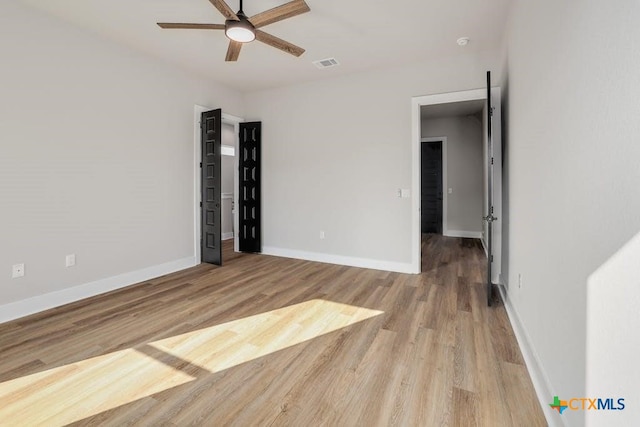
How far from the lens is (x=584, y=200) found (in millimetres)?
1087

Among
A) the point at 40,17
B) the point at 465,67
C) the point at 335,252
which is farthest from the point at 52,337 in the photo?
the point at 465,67

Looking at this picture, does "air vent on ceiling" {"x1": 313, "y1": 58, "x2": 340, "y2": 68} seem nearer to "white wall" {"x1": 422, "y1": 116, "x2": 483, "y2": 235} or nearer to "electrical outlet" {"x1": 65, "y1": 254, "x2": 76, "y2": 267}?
"electrical outlet" {"x1": 65, "y1": 254, "x2": 76, "y2": 267}

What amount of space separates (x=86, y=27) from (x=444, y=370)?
14.7ft

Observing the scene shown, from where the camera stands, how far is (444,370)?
6.02 ft

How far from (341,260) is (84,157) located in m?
3.38

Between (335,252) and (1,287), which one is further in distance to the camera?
(335,252)

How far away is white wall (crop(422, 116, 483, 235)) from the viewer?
663cm

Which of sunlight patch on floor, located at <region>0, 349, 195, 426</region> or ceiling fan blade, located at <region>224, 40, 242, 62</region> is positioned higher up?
ceiling fan blade, located at <region>224, 40, 242, 62</region>

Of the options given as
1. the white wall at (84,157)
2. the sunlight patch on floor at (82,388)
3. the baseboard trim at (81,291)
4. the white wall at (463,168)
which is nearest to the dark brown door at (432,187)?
the white wall at (463,168)

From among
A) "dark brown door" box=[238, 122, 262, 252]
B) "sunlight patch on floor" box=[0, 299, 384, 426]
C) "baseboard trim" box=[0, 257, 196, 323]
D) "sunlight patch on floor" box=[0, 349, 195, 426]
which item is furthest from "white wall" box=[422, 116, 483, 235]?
"sunlight patch on floor" box=[0, 349, 195, 426]

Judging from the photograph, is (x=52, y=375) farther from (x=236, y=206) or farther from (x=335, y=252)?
(x=236, y=206)

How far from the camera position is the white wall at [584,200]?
81 cm

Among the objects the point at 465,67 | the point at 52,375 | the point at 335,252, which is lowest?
the point at 52,375

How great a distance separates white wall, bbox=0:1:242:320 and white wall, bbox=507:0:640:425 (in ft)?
13.0
